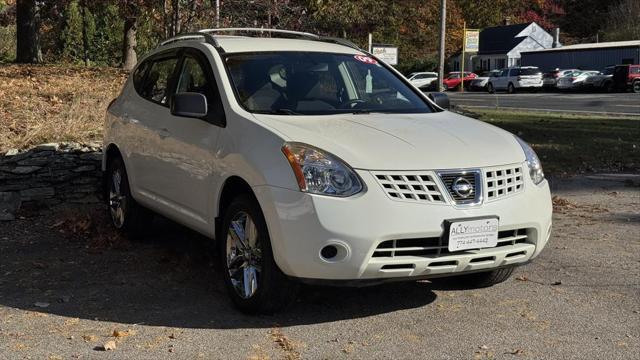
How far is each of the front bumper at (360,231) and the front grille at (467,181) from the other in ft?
0.19

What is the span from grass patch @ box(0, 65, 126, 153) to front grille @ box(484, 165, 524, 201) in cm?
599

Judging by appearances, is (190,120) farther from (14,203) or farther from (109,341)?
(14,203)

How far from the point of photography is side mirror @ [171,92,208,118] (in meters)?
5.09

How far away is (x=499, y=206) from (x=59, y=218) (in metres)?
4.93

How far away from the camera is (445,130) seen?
16.1 feet

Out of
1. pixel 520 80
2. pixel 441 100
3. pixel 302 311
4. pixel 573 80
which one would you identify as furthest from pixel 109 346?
pixel 520 80

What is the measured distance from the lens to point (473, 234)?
4.34 metres

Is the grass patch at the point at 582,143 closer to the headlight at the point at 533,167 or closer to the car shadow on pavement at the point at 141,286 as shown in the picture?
the headlight at the point at 533,167

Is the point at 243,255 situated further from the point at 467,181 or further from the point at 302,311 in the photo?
the point at 467,181

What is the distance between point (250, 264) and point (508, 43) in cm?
6716

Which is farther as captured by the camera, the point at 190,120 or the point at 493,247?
the point at 190,120

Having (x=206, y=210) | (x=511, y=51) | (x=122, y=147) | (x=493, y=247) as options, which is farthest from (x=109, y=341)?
(x=511, y=51)

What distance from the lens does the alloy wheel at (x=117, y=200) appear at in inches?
272

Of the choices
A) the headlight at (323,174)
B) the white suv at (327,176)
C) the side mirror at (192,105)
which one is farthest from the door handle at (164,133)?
the headlight at (323,174)
